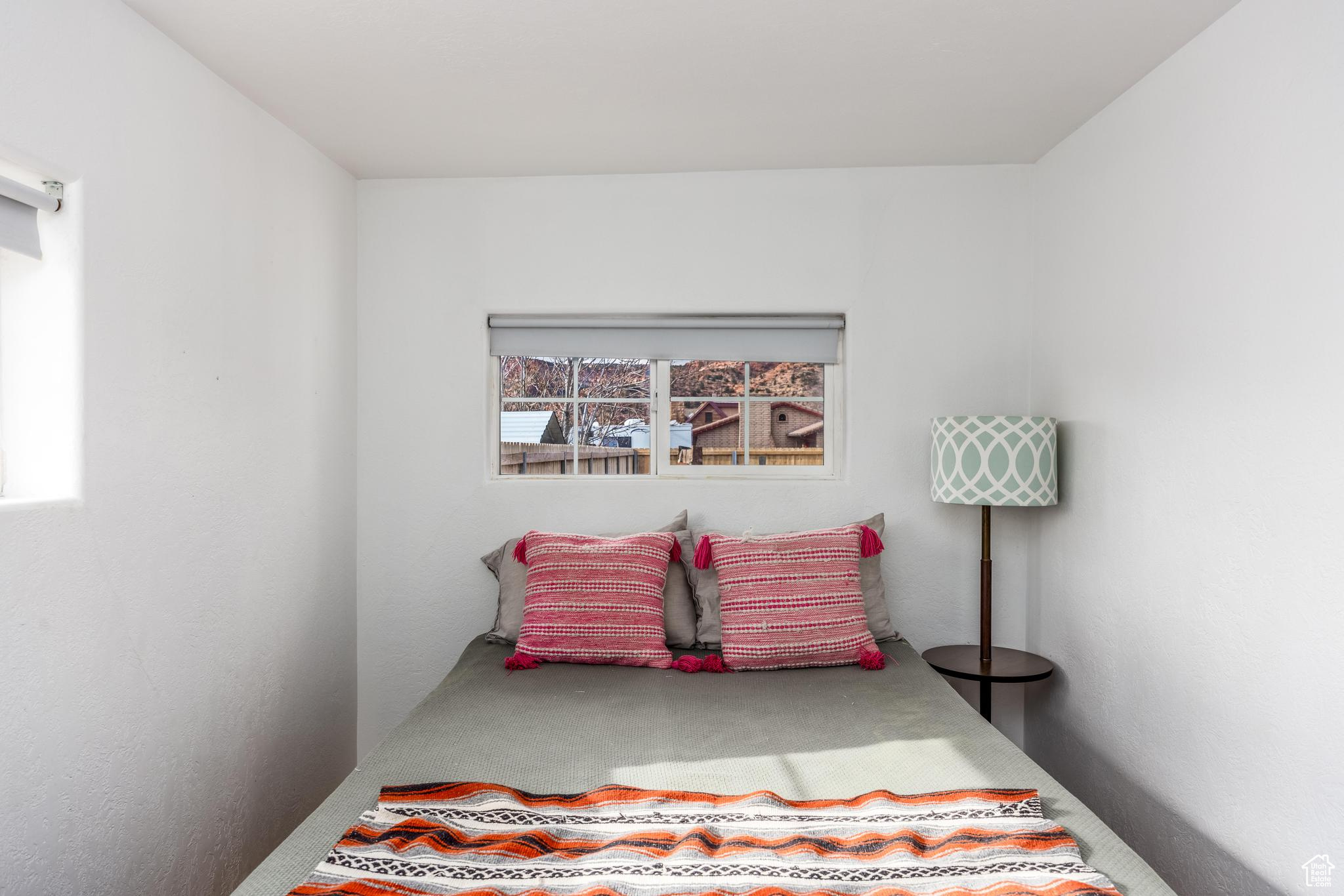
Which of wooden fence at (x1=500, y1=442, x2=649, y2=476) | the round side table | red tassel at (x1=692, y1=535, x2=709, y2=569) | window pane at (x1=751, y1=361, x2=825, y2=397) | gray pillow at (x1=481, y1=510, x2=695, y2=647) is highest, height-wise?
window pane at (x1=751, y1=361, x2=825, y2=397)

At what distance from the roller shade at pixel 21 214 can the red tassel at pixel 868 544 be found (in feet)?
8.26

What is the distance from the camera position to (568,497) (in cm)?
335

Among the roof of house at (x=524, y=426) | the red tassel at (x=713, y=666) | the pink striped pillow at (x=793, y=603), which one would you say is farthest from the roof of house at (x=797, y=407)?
the red tassel at (x=713, y=666)

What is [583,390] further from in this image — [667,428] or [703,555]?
[703,555]

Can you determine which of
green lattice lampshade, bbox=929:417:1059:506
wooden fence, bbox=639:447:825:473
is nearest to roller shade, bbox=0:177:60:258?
wooden fence, bbox=639:447:825:473

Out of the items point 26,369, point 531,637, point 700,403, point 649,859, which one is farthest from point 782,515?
point 26,369

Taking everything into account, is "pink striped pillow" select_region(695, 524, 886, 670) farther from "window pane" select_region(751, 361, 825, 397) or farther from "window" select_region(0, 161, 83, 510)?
"window" select_region(0, 161, 83, 510)

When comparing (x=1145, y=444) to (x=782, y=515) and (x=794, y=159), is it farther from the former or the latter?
(x=794, y=159)

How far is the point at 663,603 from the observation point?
9.70 ft

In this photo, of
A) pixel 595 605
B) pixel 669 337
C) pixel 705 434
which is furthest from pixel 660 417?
pixel 595 605

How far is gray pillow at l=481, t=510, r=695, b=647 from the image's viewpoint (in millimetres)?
2975

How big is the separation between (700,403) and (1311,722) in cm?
225

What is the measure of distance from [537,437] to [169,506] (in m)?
1.54

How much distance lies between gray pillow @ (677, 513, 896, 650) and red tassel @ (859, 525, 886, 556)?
5 cm
